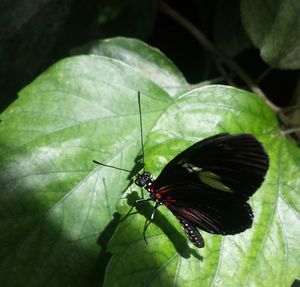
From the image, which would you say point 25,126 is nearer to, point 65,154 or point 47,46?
point 65,154

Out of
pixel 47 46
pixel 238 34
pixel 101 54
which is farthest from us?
pixel 238 34

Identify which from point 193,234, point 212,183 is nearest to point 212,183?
point 212,183

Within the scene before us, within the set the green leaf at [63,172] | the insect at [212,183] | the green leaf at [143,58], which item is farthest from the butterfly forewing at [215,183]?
the green leaf at [143,58]

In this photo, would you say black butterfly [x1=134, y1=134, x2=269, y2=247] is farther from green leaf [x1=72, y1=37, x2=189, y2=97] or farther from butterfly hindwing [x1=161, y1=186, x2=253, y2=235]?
green leaf [x1=72, y1=37, x2=189, y2=97]

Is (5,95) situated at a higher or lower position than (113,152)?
lower

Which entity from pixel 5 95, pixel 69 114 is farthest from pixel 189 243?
pixel 5 95

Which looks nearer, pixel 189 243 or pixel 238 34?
pixel 189 243

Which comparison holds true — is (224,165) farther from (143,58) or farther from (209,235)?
(143,58)
